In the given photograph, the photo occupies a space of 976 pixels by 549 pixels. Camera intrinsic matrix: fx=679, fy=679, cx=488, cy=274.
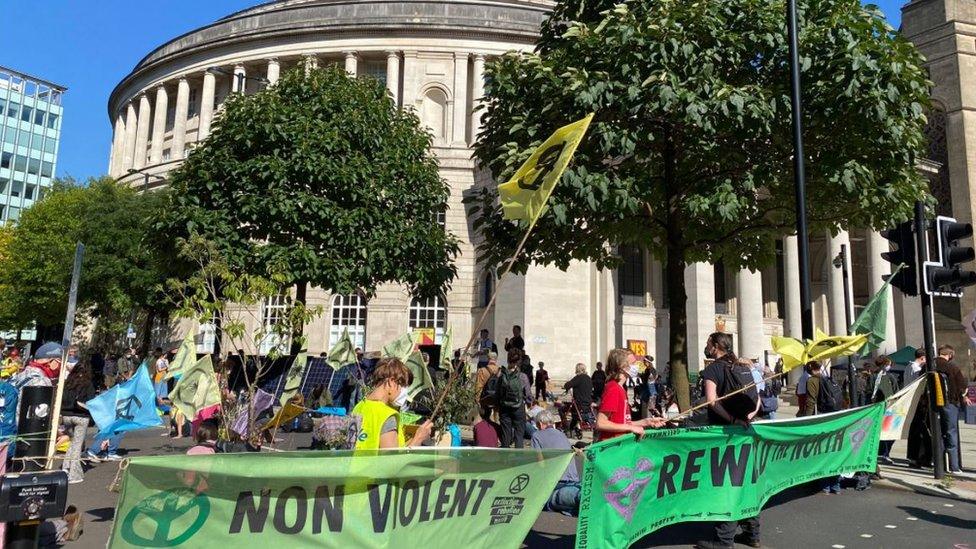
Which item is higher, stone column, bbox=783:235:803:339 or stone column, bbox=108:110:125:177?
stone column, bbox=108:110:125:177

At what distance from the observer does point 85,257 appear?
116 feet

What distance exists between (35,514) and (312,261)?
44.8ft

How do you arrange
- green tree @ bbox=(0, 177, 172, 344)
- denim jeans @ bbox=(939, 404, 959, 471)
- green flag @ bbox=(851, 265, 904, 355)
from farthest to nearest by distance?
green tree @ bbox=(0, 177, 172, 344), denim jeans @ bbox=(939, 404, 959, 471), green flag @ bbox=(851, 265, 904, 355)

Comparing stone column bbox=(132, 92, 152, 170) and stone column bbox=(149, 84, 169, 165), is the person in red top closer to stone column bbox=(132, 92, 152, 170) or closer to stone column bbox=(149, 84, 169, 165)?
stone column bbox=(149, 84, 169, 165)

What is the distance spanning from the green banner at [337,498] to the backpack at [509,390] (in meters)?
5.84

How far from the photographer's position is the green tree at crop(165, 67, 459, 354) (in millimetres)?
17594

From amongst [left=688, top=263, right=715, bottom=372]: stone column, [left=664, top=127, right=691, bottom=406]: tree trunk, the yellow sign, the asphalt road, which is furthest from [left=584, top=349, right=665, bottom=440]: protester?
the yellow sign

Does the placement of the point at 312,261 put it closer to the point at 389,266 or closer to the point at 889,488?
the point at 389,266

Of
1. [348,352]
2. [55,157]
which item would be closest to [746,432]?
[348,352]

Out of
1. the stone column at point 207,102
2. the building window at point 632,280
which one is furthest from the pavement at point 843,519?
the stone column at point 207,102

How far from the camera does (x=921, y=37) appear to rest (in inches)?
1382

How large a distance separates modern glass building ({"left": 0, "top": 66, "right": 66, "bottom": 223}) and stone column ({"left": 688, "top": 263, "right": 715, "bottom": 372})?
239ft

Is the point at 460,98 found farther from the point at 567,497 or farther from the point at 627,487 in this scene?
the point at 627,487

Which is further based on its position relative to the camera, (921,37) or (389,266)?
(921,37)
